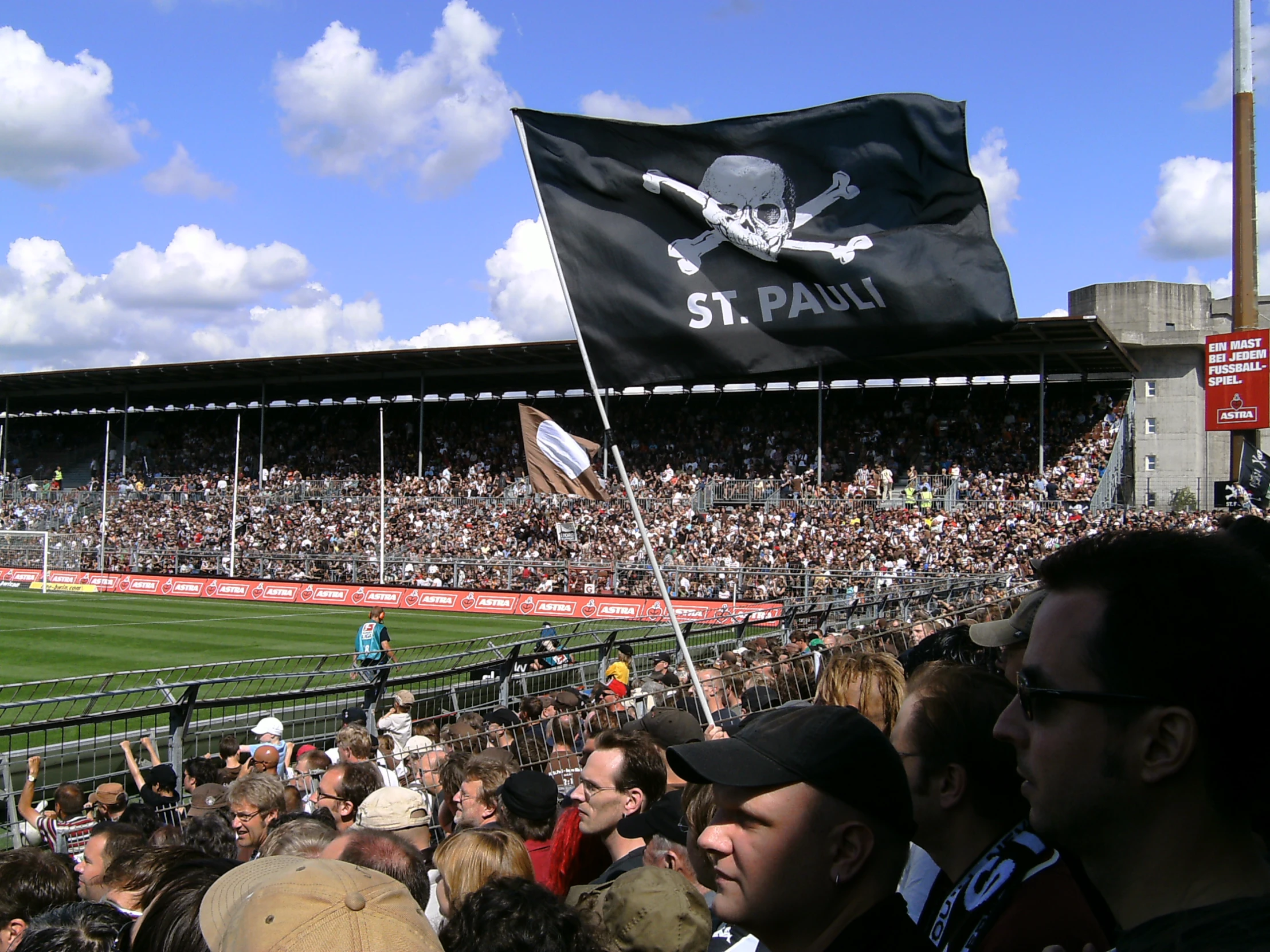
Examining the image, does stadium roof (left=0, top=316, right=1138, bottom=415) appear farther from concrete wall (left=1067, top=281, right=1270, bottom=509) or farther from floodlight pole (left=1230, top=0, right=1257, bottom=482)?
floodlight pole (left=1230, top=0, right=1257, bottom=482)

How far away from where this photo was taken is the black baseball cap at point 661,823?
12.2 feet

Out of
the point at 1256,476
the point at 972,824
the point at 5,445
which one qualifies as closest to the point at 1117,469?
the point at 1256,476

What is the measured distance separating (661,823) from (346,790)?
2.76 m

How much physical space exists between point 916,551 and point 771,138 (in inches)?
1089

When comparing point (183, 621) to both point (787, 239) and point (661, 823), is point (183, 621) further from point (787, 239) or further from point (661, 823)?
point (661, 823)

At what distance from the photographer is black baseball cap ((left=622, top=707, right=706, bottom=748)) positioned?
16.5ft

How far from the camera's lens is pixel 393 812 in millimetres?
4750

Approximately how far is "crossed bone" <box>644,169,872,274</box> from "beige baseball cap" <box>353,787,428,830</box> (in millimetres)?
3832

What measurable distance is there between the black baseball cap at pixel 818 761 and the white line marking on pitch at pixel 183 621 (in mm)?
30115

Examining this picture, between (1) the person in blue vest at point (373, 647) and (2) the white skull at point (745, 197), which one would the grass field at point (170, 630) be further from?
(2) the white skull at point (745, 197)

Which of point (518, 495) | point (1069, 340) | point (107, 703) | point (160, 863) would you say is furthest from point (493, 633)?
point (160, 863)

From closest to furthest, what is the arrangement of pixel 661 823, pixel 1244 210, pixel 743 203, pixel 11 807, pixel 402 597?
pixel 661 823 < pixel 743 203 < pixel 11 807 < pixel 1244 210 < pixel 402 597

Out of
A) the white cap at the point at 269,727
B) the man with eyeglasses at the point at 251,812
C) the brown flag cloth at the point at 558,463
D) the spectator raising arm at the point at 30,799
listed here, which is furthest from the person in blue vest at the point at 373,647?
the man with eyeglasses at the point at 251,812

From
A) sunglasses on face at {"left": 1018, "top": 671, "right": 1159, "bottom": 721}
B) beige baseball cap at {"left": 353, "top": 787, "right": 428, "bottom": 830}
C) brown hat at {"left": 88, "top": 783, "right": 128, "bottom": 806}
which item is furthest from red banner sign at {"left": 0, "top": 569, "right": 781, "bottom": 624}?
sunglasses on face at {"left": 1018, "top": 671, "right": 1159, "bottom": 721}
